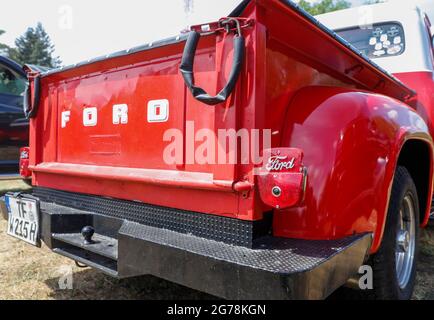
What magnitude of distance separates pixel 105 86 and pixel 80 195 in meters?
0.74

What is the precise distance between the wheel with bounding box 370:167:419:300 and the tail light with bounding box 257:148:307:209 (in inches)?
30.2

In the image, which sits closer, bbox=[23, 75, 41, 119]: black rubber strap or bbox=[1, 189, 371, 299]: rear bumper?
bbox=[1, 189, 371, 299]: rear bumper

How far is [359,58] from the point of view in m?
2.20

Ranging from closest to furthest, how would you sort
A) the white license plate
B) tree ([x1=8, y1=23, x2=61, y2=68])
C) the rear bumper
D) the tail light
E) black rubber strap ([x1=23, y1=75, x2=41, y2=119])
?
the rear bumper < the tail light < the white license plate < black rubber strap ([x1=23, y1=75, x2=41, y2=119]) < tree ([x1=8, y1=23, x2=61, y2=68])

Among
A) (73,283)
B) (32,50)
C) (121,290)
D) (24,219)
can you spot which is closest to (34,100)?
(24,219)

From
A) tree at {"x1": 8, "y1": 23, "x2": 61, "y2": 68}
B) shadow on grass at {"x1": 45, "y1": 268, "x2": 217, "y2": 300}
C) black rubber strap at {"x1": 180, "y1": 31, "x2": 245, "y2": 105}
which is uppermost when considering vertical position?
tree at {"x1": 8, "y1": 23, "x2": 61, "y2": 68}

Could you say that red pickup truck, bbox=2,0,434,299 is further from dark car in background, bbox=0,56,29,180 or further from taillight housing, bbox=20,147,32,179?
dark car in background, bbox=0,56,29,180

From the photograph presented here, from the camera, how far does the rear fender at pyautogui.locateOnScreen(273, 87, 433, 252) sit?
162 cm

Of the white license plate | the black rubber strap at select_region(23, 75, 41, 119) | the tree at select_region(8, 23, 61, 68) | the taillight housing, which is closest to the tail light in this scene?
the white license plate

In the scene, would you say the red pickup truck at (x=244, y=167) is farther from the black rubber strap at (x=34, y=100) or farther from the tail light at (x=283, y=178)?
the black rubber strap at (x=34, y=100)

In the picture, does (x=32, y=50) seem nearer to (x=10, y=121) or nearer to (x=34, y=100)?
(x=10, y=121)

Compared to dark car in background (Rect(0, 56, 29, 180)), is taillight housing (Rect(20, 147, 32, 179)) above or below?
below

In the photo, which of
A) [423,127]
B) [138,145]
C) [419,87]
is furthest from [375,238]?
[419,87]
